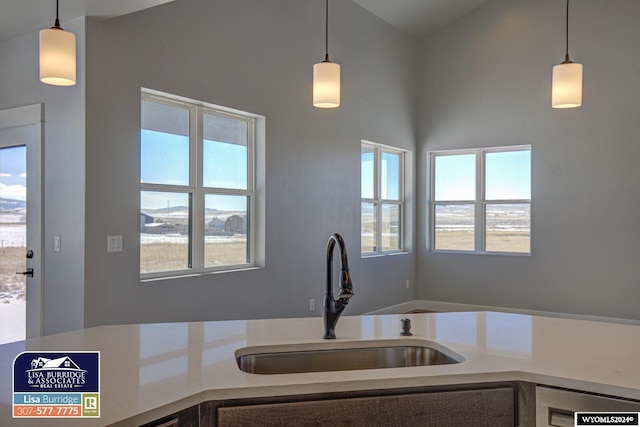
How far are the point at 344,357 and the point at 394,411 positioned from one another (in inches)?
15.5

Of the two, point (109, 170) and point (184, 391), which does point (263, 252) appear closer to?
point (109, 170)

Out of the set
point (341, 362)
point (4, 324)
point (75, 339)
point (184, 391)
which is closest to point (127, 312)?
point (4, 324)

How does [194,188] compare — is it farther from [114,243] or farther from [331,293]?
[331,293]

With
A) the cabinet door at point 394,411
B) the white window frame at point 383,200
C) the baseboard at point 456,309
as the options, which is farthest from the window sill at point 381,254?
the cabinet door at point 394,411

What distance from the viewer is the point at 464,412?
1370 millimetres

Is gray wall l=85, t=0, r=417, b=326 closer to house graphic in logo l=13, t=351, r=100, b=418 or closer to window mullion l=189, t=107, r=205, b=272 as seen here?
window mullion l=189, t=107, r=205, b=272

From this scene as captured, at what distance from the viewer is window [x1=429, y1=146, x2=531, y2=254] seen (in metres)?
6.38

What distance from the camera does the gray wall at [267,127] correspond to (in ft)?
11.0

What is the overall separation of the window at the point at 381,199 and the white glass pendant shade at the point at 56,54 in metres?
4.05

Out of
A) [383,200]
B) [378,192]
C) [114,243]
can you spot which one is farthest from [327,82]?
[383,200]

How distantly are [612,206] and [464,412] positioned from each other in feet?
17.2

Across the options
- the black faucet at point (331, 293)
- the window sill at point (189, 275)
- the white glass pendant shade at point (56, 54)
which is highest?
the white glass pendant shade at point (56, 54)

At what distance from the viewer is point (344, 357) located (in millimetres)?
1713

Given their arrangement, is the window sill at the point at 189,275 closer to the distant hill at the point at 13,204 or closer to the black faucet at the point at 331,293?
the distant hill at the point at 13,204
